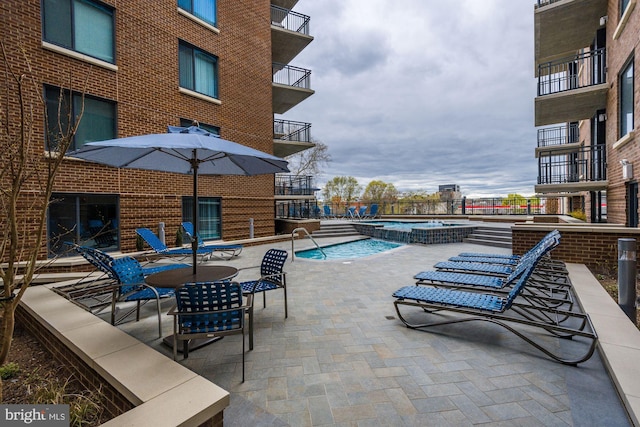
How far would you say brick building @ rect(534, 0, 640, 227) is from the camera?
7383 millimetres

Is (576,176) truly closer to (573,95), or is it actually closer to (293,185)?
(573,95)

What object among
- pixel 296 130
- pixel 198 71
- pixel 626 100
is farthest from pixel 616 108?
pixel 198 71

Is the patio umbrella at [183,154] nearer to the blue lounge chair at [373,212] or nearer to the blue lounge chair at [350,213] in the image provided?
the blue lounge chair at [373,212]

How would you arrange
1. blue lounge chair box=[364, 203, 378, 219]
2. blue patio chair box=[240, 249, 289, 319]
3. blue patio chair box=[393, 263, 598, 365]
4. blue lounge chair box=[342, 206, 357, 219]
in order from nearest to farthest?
1. blue patio chair box=[393, 263, 598, 365]
2. blue patio chair box=[240, 249, 289, 319]
3. blue lounge chair box=[364, 203, 378, 219]
4. blue lounge chair box=[342, 206, 357, 219]

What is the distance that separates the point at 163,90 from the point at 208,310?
9577 millimetres

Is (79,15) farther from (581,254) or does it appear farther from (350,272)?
(581,254)

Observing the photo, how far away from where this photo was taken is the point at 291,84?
15.4m

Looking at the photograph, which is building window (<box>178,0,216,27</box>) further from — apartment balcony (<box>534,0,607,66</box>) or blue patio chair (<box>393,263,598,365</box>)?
blue patio chair (<box>393,263,598,365</box>)

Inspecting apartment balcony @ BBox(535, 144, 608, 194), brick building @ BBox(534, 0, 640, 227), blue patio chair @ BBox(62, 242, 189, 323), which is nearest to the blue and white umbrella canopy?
blue patio chair @ BBox(62, 242, 189, 323)

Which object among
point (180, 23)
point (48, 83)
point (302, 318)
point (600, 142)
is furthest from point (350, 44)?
point (302, 318)

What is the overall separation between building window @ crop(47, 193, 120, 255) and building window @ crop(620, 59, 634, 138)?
537 inches

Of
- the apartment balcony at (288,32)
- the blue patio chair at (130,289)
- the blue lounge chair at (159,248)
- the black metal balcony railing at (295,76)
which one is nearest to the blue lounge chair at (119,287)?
the blue patio chair at (130,289)

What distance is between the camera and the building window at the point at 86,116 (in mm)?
7367

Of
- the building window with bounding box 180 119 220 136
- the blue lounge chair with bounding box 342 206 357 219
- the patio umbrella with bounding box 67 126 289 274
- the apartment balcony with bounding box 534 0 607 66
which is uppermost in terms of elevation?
the apartment balcony with bounding box 534 0 607 66
